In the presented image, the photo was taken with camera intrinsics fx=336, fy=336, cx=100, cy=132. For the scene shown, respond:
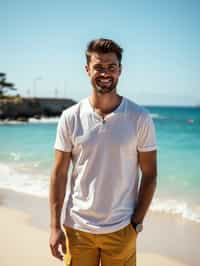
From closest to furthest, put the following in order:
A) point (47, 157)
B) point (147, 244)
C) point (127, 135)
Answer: point (127, 135) → point (147, 244) → point (47, 157)

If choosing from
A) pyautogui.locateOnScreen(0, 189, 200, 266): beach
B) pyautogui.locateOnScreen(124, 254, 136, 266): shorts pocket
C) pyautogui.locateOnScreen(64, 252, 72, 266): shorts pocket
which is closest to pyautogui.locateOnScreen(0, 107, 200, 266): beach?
pyautogui.locateOnScreen(0, 189, 200, 266): beach

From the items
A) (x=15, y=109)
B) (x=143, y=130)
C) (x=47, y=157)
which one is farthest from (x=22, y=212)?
(x=15, y=109)

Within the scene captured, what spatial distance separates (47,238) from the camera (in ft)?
16.0

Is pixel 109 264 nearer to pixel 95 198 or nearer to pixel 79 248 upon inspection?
pixel 79 248

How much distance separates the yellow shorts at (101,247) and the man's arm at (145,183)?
0.31 ft

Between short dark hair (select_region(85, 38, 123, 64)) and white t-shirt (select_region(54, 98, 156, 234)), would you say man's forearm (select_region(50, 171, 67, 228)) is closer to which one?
white t-shirt (select_region(54, 98, 156, 234))

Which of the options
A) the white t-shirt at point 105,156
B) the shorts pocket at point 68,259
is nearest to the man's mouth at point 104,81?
the white t-shirt at point 105,156

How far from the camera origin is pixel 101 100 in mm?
2070

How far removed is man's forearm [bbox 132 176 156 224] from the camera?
6.90 ft

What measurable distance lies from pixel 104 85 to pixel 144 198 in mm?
759

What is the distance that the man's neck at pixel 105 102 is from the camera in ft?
6.77

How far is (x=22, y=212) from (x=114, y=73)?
15.6 feet

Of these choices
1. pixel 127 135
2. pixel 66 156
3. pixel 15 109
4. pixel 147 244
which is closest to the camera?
pixel 127 135

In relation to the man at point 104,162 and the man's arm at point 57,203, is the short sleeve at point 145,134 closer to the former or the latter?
the man at point 104,162
